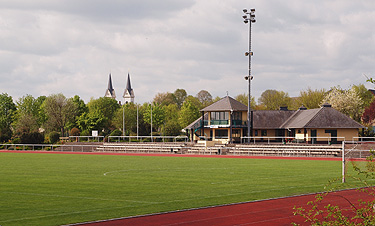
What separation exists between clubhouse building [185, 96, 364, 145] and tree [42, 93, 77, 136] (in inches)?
1684

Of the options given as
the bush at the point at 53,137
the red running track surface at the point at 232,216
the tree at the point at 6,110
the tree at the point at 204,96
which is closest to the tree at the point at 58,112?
the tree at the point at 6,110

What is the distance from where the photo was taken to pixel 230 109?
6462 cm

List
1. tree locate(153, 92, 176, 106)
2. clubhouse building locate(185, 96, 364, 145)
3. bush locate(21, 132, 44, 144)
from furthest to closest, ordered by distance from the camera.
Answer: tree locate(153, 92, 176, 106) < bush locate(21, 132, 44, 144) < clubhouse building locate(185, 96, 364, 145)

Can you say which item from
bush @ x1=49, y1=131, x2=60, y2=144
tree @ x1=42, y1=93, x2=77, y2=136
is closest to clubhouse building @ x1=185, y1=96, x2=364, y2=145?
bush @ x1=49, y1=131, x2=60, y2=144

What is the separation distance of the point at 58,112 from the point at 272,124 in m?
54.1

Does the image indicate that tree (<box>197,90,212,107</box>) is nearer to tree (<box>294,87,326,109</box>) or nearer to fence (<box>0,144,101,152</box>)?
tree (<box>294,87,326,109</box>)

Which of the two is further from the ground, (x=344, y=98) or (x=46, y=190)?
(x=344, y=98)

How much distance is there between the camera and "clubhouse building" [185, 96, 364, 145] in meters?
59.5

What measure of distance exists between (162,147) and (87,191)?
119 feet

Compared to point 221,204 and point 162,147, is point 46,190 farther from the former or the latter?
point 162,147

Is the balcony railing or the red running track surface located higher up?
the balcony railing

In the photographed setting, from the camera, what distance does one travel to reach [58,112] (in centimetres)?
10456

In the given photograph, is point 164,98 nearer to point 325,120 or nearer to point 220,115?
point 220,115

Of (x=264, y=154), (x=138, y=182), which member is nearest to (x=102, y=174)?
(x=138, y=182)
